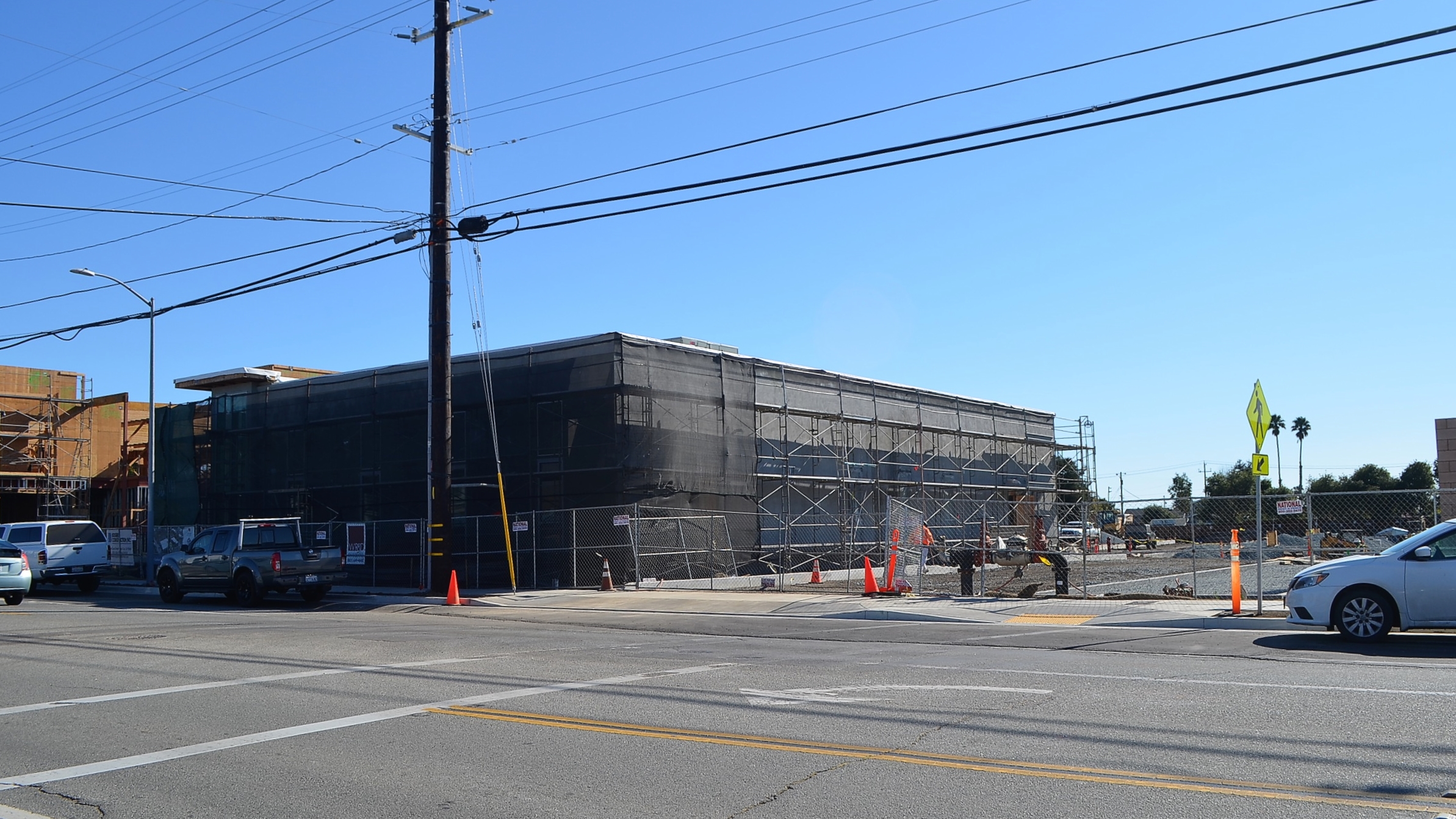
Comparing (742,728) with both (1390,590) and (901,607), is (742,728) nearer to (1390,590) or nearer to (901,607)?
(1390,590)

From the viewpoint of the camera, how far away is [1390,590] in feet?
40.7

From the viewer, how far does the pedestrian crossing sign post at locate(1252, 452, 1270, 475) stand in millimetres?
15664

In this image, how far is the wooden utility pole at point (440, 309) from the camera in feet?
79.5

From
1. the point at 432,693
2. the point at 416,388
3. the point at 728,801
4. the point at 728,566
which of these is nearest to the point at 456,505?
the point at 416,388

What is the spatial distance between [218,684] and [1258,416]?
44.9 ft

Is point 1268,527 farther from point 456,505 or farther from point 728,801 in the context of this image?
point 728,801

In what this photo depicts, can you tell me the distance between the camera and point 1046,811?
18.6 ft

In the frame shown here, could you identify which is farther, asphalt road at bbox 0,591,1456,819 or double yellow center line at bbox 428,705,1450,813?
asphalt road at bbox 0,591,1456,819

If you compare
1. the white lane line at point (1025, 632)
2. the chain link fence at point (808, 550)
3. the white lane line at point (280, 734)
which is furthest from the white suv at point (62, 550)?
the white lane line at point (1025, 632)

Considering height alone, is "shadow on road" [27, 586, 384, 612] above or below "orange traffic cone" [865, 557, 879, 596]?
below

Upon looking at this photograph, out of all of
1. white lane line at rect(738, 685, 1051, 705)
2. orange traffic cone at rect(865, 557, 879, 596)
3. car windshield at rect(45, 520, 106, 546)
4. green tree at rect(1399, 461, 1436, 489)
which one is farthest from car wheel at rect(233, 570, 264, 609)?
green tree at rect(1399, 461, 1436, 489)

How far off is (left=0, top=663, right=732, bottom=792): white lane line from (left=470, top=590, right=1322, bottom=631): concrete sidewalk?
25.1ft

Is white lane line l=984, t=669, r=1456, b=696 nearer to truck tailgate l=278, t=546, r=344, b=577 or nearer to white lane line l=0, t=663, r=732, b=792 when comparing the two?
white lane line l=0, t=663, r=732, b=792

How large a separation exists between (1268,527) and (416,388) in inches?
1093
